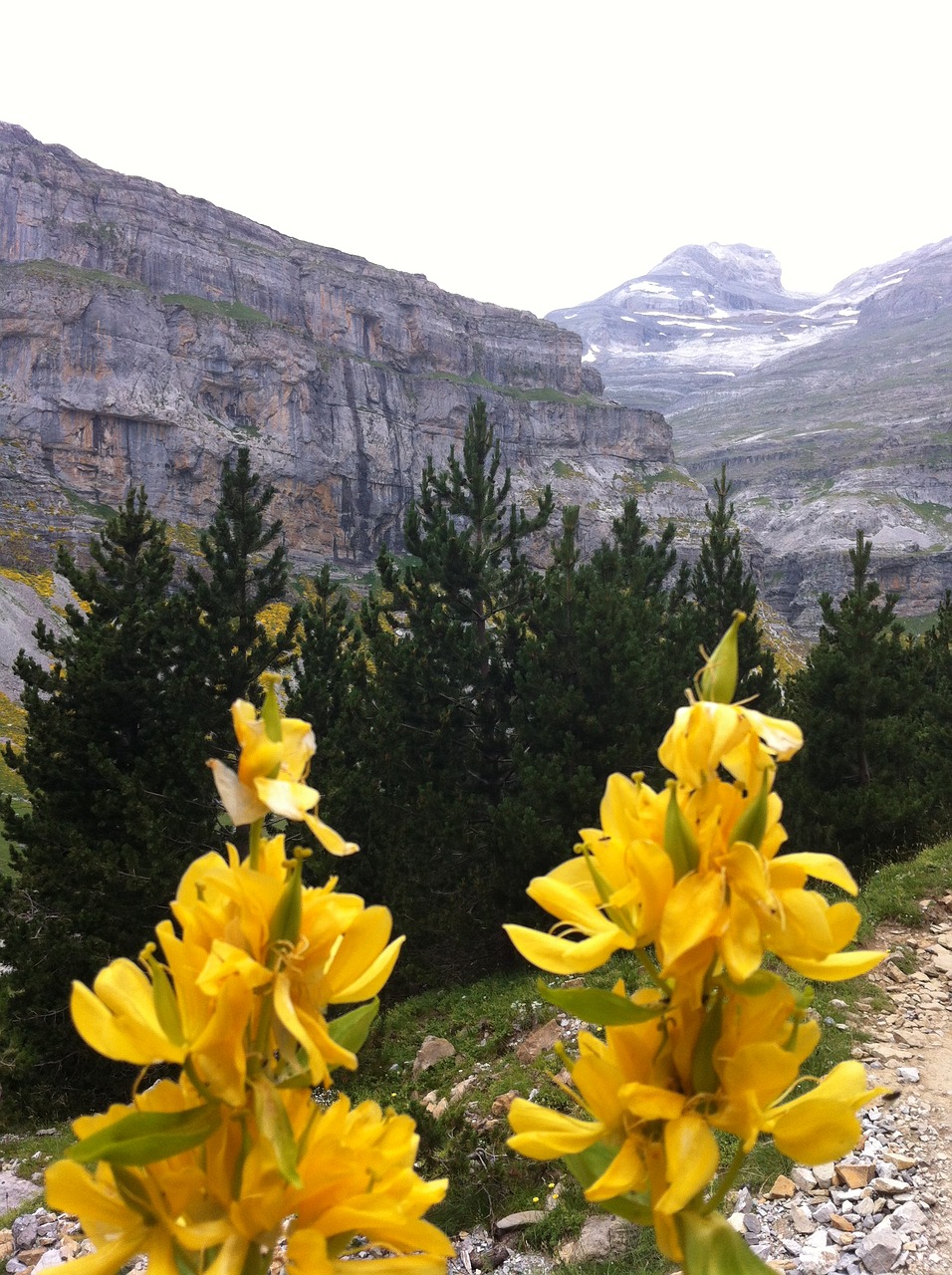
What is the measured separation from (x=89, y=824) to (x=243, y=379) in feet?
251

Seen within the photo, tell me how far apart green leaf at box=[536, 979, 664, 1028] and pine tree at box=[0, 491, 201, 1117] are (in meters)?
8.02

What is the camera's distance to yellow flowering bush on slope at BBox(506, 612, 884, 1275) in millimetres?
740

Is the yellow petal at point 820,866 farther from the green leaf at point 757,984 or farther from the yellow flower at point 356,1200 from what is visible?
the yellow flower at point 356,1200


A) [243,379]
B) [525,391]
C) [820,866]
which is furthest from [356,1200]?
[525,391]

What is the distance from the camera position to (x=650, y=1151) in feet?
2.63

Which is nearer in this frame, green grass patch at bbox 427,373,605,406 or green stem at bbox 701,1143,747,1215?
green stem at bbox 701,1143,747,1215

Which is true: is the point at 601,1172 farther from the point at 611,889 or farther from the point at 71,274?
the point at 71,274

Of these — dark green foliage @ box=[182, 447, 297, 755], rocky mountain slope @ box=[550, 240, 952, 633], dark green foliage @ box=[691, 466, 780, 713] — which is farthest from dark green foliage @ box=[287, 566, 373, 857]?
rocky mountain slope @ box=[550, 240, 952, 633]

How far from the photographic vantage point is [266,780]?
2.42 ft

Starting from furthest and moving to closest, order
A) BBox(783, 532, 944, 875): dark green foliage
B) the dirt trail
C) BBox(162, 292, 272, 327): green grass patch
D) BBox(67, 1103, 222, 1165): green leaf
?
BBox(162, 292, 272, 327): green grass patch, BBox(783, 532, 944, 875): dark green foliage, the dirt trail, BBox(67, 1103, 222, 1165): green leaf

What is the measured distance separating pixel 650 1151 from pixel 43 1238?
6011mm

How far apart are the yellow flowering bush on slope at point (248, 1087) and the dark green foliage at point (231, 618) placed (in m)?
8.53

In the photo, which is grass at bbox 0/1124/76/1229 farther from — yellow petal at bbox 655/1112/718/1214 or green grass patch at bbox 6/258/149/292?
green grass patch at bbox 6/258/149/292

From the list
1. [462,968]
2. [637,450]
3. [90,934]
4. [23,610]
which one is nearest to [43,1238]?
[90,934]
